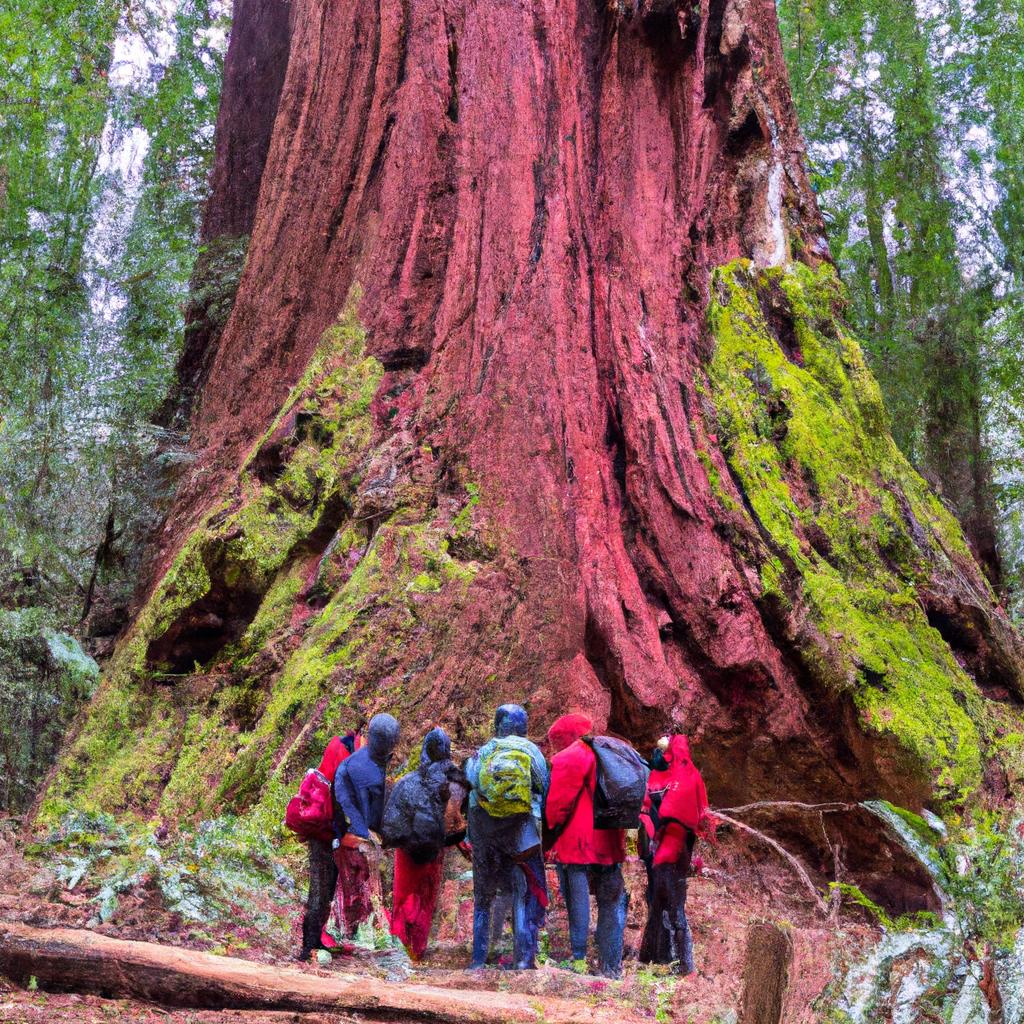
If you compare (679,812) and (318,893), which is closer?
(318,893)

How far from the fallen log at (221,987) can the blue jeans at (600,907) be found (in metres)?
1.14

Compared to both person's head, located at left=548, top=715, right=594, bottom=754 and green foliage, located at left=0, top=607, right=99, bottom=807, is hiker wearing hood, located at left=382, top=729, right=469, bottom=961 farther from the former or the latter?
green foliage, located at left=0, top=607, right=99, bottom=807

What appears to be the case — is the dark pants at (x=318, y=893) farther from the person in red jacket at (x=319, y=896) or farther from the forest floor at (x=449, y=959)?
the forest floor at (x=449, y=959)

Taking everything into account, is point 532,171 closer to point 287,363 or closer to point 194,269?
point 287,363

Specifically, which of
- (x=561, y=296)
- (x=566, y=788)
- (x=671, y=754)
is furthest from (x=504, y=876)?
(x=561, y=296)

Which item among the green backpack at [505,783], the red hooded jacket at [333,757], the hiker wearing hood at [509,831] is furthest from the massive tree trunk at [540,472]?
the green backpack at [505,783]

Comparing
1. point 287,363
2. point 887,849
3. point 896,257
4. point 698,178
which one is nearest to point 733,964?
point 887,849

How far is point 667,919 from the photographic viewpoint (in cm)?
617

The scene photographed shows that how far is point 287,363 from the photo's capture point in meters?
11.6

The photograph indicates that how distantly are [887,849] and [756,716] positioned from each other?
1338mm

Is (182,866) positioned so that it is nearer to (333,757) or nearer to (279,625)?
(333,757)

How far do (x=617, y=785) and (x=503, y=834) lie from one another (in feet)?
2.14

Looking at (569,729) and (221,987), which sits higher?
(569,729)

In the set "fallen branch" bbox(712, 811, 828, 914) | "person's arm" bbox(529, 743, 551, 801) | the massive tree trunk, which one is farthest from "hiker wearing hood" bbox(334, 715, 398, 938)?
"fallen branch" bbox(712, 811, 828, 914)
